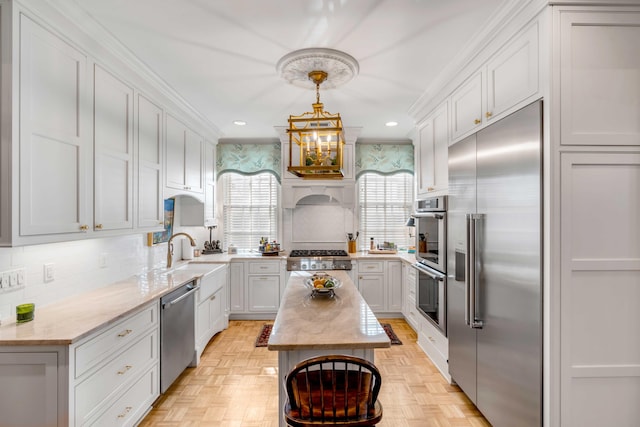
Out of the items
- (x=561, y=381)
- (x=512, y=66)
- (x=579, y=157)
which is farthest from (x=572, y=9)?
(x=561, y=381)

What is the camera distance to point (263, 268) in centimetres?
445

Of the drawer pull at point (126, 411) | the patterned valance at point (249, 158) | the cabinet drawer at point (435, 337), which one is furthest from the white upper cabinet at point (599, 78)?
the patterned valance at point (249, 158)

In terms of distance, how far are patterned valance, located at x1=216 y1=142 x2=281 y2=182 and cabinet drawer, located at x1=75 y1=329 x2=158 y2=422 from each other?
3061 mm

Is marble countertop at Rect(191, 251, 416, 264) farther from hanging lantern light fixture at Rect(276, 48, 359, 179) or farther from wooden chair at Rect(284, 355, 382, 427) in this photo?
wooden chair at Rect(284, 355, 382, 427)

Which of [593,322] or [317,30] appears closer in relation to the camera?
[593,322]

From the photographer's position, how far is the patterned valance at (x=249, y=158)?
506cm

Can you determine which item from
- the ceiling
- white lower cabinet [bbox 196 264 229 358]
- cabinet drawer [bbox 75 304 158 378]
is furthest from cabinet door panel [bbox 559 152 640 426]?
white lower cabinet [bbox 196 264 229 358]

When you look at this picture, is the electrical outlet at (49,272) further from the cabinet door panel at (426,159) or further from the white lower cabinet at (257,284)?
the cabinet door panel at (426,159)

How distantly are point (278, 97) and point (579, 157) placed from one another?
8.44 ft

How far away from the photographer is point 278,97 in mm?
3324

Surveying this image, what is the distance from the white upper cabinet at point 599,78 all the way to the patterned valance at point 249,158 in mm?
3897

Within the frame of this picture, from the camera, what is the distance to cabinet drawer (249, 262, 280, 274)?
4449 mm

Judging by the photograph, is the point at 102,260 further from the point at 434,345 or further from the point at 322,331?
the point at 434,345

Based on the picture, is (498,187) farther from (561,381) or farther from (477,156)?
(561,381)
